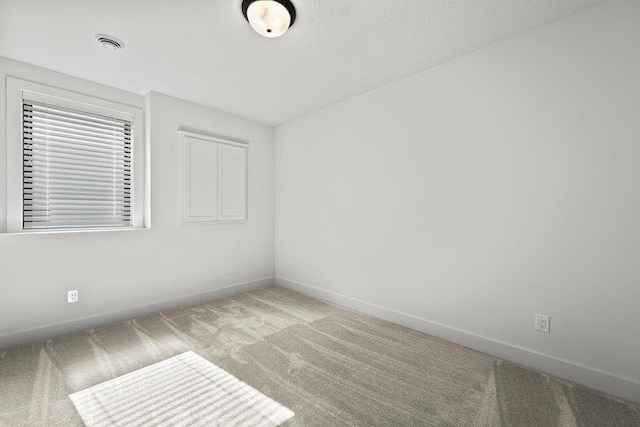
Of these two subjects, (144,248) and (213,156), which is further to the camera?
(213,156)

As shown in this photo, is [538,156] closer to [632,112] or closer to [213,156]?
[632,112]

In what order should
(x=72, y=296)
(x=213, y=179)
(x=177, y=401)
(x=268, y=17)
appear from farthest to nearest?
(x=213, y=179)
(x=72, y=296)
(x=268, y=17)
(x=177, y=401)

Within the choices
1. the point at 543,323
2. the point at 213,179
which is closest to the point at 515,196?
the point at 543,323

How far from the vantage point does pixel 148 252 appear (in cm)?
343

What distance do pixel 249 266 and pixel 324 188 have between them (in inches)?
67.6

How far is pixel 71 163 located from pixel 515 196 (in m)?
4.37

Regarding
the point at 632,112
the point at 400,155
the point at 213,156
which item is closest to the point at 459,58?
the point at 400,155

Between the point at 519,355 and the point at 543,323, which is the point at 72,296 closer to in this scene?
the point at 519,355

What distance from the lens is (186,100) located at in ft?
12.2

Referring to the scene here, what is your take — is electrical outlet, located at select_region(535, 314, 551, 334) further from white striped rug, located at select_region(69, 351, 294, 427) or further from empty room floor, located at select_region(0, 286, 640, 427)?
white striped rug, located at select_region(69, 351, 294, 427)

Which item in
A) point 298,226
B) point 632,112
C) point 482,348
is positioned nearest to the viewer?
point 632,112

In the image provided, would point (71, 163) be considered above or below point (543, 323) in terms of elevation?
above

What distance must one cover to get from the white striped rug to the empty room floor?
0.30 ft

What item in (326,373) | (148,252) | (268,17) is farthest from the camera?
(148,252)
